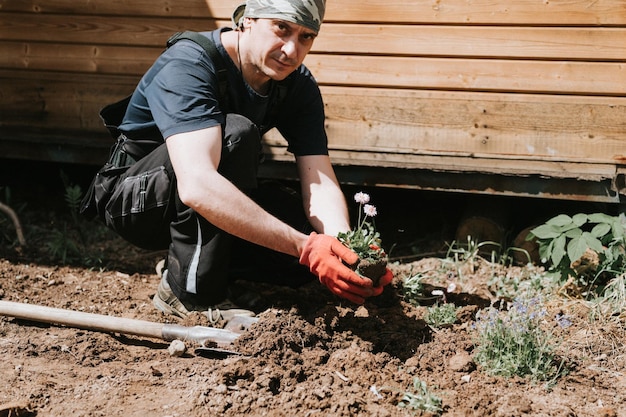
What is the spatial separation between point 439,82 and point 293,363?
7.58ft

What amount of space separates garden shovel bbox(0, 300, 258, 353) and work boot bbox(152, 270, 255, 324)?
0.33 feet

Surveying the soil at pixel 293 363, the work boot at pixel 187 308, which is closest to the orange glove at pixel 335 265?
the soil at pixel 293 363

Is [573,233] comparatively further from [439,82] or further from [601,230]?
[439,82]

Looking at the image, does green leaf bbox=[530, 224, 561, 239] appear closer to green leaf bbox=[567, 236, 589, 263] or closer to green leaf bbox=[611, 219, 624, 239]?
green leaf bbox=[567, 236, 589, 263]

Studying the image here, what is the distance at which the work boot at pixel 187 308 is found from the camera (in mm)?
3521

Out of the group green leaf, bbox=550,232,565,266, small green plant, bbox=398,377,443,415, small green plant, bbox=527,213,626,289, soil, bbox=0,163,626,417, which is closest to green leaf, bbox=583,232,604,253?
small green plant, bbox=527,213,626,289

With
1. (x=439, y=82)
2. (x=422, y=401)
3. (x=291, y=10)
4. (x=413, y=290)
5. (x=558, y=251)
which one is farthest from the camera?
(x=439, y=82)

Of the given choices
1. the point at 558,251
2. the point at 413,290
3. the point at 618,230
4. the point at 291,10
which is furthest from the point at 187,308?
the point at 618,230

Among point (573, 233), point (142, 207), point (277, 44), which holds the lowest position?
point (142, 207)

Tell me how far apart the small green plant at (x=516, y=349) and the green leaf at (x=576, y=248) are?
28.2 inches

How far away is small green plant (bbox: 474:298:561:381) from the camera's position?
3041 mm

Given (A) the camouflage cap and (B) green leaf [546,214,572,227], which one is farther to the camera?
(B) green leaf [546,214,572,227]

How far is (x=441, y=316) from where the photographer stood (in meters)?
3.52

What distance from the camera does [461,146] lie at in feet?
→ 15.2
